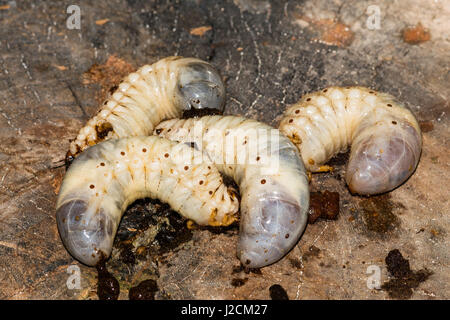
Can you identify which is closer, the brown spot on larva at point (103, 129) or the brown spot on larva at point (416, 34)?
the brown spot on larva at point (103, 129)

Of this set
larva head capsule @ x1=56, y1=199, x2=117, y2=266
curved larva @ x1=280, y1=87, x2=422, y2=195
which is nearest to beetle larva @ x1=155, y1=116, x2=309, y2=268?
curved larva @ x1=280, y1=87, x2=422, y2=195

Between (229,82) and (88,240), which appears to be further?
(229,82)

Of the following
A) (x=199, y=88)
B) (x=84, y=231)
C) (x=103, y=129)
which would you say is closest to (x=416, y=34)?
(x=199, y=88)

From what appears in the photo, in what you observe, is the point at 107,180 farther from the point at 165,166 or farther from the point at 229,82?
the point at 229,82

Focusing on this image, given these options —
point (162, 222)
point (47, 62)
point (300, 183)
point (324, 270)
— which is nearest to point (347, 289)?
point (324, 270)

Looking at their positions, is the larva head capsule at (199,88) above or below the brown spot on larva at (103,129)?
above

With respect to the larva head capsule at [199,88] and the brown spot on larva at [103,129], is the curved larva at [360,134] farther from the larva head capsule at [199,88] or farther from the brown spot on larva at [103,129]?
the brown spot on larva at [103,129]

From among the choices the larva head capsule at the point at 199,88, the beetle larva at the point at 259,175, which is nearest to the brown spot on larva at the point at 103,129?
the beetle larva at the point at 259,175
